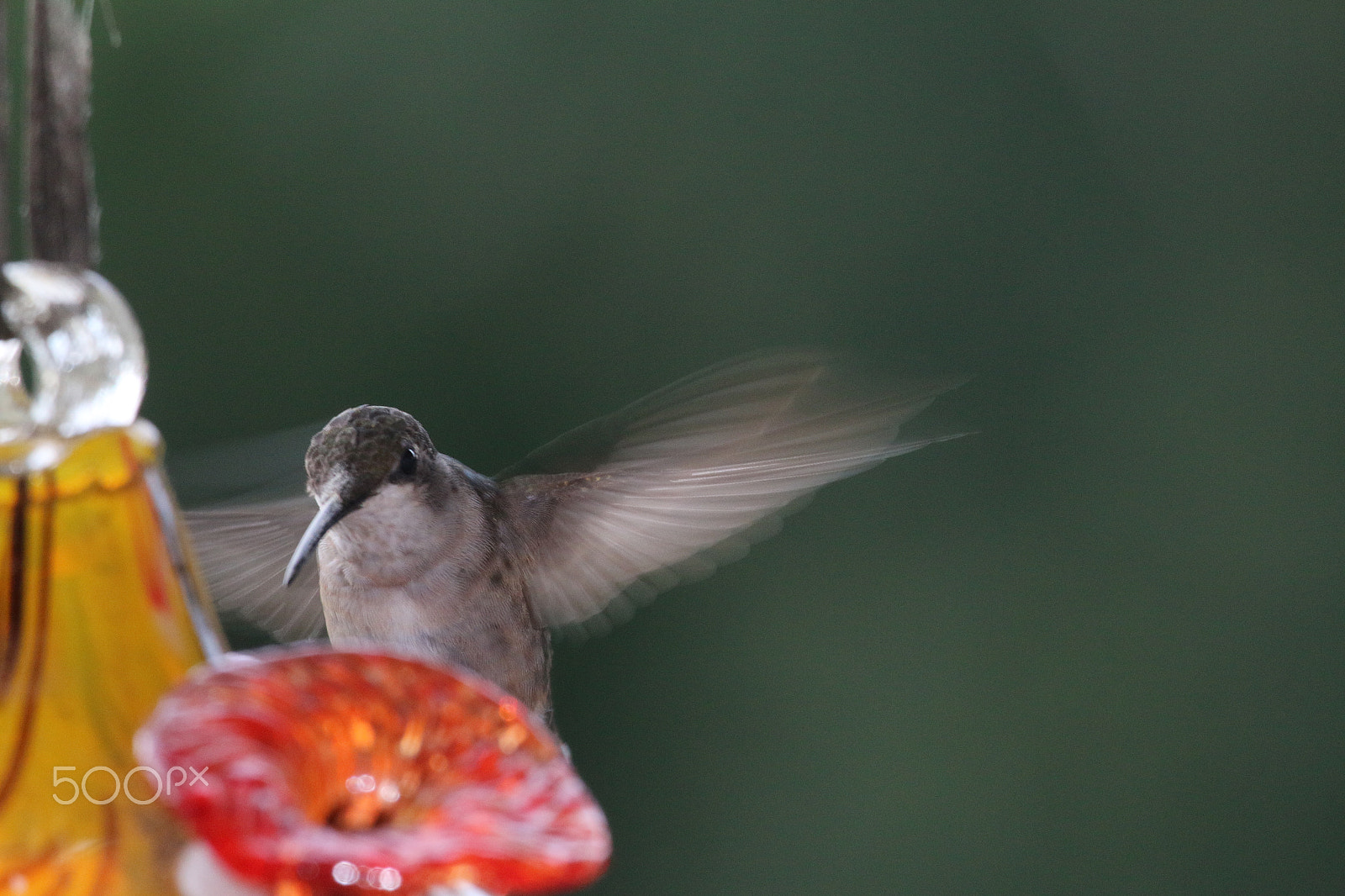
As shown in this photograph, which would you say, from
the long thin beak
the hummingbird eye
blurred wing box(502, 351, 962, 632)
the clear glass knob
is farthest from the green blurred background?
the clear glass knob

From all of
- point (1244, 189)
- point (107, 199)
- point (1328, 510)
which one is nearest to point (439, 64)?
point (107, 199)

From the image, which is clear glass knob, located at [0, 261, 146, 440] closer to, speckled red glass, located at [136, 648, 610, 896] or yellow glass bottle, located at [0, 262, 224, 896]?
yellow glass bottle, located at [0, 262, 224, 896]

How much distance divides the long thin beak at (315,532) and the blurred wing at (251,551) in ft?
0.97

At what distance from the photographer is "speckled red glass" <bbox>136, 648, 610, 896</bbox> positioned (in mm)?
457

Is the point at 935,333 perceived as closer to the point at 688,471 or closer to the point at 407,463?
the point at 688,471

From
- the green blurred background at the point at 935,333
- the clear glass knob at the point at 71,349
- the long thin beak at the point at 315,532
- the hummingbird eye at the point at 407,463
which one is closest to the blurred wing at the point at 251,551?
the hummingbird eye at the point at 407,463

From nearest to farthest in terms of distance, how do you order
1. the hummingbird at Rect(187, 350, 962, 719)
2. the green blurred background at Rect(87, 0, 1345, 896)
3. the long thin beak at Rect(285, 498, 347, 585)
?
the long thin beak at Rect(285, 498, 347, 585)
the hummingbird at Rect(187, 350, 962, 719)
the green blurred background at Rect(87, 0, 1345, 896)

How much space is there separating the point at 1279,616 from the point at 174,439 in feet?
7.05

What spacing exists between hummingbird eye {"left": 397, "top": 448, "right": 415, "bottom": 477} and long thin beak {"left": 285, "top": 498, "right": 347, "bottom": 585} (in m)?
0.11

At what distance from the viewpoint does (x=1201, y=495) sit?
111 inches

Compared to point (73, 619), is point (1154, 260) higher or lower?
higher

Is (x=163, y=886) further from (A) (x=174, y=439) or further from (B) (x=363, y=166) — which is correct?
(B) (x=363, y=166)

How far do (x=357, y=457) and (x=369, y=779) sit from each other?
2.08 ft

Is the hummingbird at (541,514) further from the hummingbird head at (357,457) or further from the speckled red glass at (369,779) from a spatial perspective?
the speckled red glass at (369,779)
